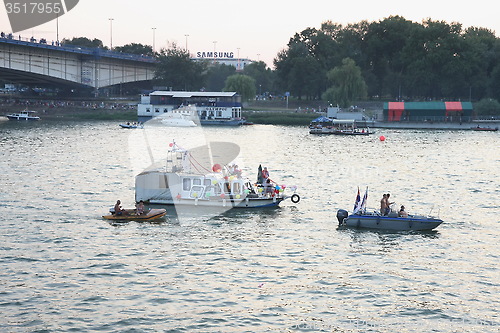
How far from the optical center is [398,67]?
619 feet

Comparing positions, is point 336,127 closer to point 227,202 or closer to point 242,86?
point 242,86

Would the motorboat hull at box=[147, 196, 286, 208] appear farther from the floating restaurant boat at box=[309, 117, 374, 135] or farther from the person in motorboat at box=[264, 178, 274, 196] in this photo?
the floating restaurant boat at box=[309, 117, 374, 135]

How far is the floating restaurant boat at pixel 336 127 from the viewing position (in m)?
137

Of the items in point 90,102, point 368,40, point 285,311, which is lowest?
point 285,311

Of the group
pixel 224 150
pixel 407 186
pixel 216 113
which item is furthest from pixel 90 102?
pixel 407 186

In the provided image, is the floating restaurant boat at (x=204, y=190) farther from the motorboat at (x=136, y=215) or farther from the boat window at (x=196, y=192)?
the motorboat at (x=136, y=215)

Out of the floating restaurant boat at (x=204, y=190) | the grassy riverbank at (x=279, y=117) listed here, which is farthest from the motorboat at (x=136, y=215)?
the grassy riverbank at (x=279, y=117)

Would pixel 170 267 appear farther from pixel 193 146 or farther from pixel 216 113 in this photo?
pixel 216 113

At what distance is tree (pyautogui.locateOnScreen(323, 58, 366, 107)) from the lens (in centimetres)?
17012

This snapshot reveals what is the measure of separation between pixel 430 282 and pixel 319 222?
46.2 ft

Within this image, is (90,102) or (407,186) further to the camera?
(90,102)

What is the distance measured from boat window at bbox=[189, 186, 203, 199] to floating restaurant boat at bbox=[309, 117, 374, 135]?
87012mm

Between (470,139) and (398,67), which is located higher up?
(398,67)

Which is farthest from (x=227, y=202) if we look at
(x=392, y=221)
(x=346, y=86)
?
(x=346, y=86)
